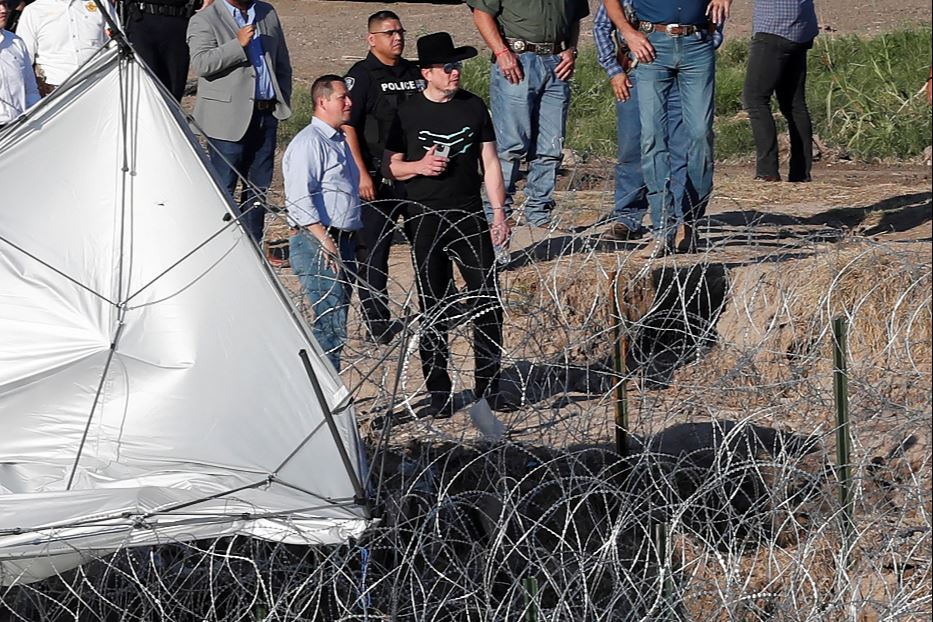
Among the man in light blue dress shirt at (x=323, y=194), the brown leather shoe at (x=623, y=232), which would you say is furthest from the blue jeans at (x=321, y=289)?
the brown leather shoe at (x=623, y=232)

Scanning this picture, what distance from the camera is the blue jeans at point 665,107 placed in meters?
7.91

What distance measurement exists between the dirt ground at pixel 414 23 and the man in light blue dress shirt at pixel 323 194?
10.4 metres

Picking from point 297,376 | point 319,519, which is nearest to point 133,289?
point 297,376

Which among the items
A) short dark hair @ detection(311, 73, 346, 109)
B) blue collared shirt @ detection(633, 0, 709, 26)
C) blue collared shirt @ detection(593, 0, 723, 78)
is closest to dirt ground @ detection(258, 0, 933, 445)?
blue collared shirt @ detection(593, 0, 723, 78)

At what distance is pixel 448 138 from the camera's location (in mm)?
6961

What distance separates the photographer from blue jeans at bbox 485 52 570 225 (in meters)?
8.17

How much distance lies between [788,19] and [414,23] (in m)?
11.8

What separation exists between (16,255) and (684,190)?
3.43 meters

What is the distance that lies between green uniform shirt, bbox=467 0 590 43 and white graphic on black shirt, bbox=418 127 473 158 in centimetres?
140

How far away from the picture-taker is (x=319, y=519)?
16.8 feet

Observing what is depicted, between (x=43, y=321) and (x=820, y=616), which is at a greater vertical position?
(x=43, y=321)

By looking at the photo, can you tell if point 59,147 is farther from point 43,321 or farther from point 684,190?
point 684,190

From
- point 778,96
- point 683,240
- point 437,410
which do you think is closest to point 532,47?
point 683,240

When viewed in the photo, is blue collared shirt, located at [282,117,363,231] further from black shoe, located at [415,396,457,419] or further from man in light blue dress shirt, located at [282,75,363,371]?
black shoe, located at [415,396,457,419]
